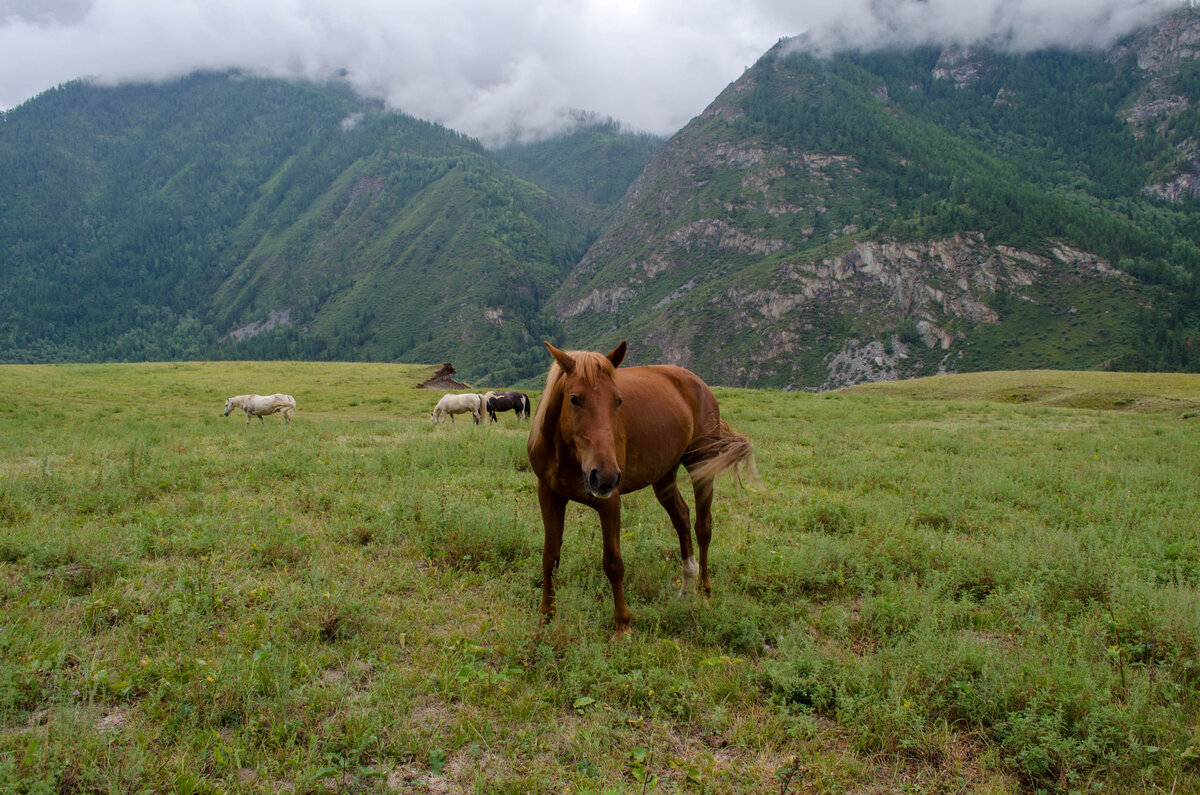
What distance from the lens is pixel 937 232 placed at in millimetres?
180750

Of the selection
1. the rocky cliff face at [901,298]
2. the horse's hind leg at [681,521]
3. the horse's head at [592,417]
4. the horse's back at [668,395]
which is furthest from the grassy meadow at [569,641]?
the rocky cliff face at [901,298]

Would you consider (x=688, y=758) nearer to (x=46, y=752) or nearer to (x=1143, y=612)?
(x=46, y=752)

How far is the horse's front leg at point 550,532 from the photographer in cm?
532

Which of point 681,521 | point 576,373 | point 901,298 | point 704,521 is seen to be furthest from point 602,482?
point 901,298

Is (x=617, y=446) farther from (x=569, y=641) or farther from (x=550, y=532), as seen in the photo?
(x=569, y=641)

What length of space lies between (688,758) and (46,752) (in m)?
3.61

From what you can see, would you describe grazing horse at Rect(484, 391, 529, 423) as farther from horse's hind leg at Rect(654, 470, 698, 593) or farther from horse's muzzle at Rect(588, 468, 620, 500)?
horse's muzzle at Rect(588, 468, 620, 500)

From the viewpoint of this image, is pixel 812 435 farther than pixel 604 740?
Yes

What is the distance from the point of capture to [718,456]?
6.52 metres

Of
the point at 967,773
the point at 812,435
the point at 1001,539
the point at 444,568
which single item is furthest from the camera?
the point at 812,435

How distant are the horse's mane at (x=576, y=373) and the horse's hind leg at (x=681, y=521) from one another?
5.73 ft

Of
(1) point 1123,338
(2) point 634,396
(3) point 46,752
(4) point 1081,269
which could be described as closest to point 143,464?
(3) point 46,752

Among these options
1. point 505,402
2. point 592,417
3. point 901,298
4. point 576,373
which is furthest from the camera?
point 901,298

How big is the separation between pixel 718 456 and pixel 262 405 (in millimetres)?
26802
